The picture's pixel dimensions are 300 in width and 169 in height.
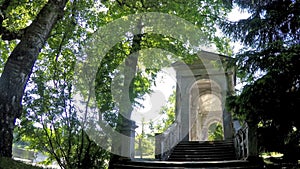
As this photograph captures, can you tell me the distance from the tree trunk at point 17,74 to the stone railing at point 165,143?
4.66 metres

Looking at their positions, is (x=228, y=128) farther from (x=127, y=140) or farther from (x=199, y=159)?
(x=127, y=140)

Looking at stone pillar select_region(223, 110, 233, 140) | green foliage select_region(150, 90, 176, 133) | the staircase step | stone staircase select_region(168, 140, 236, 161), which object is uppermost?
green foliage select_region(150, 90, 176, 133)

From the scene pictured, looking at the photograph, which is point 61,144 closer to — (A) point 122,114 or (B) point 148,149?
(A) point 122,114

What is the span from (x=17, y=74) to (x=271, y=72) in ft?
15.0

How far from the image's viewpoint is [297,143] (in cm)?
621

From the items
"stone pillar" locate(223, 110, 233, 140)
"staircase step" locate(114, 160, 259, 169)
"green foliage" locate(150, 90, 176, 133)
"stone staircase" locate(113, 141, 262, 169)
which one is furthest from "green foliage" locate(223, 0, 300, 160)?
"green foliage" locate(150, 90, 176, 133)

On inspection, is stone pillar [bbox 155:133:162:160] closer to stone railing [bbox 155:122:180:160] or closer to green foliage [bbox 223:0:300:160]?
stone railing [bbox 155:122:180:160]

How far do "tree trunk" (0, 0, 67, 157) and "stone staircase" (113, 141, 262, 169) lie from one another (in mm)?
3101

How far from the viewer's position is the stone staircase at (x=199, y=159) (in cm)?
559

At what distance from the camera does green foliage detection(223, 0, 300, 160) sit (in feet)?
16.0

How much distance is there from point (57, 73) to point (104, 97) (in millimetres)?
1740

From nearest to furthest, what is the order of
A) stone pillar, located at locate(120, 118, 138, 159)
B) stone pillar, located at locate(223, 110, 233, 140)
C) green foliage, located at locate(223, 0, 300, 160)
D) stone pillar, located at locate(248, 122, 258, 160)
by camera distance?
green foliage, located at locate(223, 0, 300, 160)
stone pillar, located at locate(248, 122, 258, 160)
stone pillar, located at locate(120, 118, 138, 159)
stone pillar, located at locate(223, 110, 233, 140)

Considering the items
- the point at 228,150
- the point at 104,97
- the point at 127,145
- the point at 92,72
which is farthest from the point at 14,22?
the point at 228,150

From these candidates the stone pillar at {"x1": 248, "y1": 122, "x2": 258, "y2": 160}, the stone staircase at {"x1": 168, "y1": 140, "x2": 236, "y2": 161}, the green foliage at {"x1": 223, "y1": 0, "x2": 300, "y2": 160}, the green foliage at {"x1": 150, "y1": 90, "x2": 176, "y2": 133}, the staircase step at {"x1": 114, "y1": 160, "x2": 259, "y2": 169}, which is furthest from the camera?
the green foliage at {"x1": 150, "y1": 90, "x2": 176, "y2": 133}
